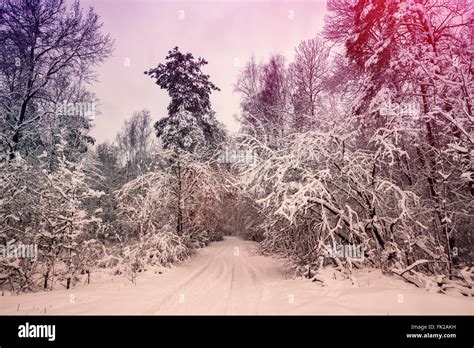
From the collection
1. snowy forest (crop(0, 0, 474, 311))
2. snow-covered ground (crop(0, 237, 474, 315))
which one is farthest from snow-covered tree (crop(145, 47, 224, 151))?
snow-covered ground (crop(0, 237, 474, 315))

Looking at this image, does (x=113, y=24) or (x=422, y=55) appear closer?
(x=422, y=55)

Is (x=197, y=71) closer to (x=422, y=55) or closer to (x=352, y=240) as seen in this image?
(x=422, y=55)

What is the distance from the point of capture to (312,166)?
312 inches

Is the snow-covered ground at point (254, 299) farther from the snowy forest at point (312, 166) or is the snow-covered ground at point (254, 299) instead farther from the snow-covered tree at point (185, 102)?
the snow-covered tree at point (185, 102)

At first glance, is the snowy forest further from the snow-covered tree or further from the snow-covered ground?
the snow-covered ground

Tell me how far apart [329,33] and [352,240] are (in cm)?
874

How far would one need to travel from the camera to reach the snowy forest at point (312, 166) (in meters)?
6.61

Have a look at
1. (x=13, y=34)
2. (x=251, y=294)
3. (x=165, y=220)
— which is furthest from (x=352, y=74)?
(x=13, y=34)

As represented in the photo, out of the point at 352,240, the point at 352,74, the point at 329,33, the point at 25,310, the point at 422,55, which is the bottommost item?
the point at 25,310

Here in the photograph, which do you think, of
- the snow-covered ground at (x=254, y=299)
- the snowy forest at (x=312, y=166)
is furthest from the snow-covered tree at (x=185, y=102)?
the snow-covered ground at (x=254, y=299)

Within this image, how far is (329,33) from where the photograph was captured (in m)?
10.9

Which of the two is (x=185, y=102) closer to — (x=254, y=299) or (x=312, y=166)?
(x=312, y=166)

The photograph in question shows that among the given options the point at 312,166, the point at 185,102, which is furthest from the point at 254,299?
the point at 185,102
